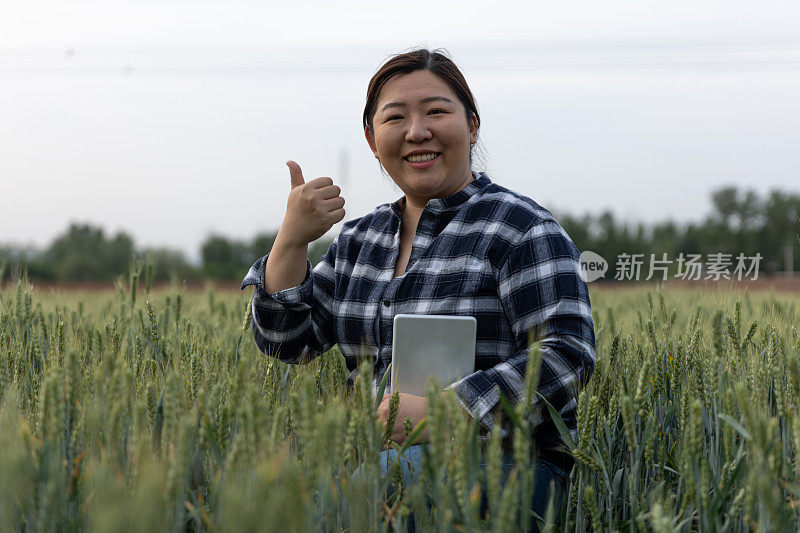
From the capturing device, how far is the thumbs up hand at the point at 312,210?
1647mm

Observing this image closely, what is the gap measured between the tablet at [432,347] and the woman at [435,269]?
0.24 feet

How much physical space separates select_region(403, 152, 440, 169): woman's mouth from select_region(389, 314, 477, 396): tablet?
0.46 m

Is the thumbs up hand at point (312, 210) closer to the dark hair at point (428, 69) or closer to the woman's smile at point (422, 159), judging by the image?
the woman's smile at point (422, 159)

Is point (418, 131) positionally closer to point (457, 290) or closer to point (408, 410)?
point (457, 290)

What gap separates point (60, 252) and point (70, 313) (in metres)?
18.9

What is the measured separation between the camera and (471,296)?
158 centimetres

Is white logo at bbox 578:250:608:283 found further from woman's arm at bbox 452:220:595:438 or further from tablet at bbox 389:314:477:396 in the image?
tablet at bbox 389:314:477:396

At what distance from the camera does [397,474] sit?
3.58ft

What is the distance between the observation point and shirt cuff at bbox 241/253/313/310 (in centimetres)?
177

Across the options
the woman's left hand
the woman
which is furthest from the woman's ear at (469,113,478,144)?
the woman's left hand

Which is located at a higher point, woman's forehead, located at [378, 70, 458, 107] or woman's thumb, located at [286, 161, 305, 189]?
woman's forehead, located at [378, 70, 458, 107]

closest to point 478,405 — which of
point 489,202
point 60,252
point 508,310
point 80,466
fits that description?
point 508,310

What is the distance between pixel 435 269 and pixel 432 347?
0.27 metres

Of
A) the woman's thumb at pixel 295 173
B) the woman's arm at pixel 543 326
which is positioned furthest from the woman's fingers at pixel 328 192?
the woman's arm at pixel 543 326
